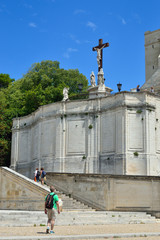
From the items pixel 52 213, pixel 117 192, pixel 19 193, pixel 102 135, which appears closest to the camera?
pixel 52 213

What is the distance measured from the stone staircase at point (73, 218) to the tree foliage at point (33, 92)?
26033mm

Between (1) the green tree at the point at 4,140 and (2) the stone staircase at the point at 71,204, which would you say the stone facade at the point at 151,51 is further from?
(2) the stone staircase at the point at 71,204

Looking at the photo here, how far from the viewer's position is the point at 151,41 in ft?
262

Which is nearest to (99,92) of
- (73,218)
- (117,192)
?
(117,192)

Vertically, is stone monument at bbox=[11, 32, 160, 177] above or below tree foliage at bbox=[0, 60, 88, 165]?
below

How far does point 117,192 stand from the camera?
25.1m

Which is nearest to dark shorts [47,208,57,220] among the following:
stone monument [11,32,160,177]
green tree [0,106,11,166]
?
stone monument [11,32,160,177]

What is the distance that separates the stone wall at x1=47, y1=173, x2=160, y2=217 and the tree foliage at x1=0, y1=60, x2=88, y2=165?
71.4 ft

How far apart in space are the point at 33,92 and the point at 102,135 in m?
19.5

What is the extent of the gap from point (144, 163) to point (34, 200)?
11380 millimetres

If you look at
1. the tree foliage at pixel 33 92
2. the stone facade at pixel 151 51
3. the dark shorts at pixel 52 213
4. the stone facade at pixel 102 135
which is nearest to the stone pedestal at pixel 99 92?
the stone facade at pixel 102 135

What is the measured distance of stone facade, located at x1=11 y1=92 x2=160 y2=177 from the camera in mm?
33438

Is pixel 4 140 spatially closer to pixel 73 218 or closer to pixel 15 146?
pixel 15 146

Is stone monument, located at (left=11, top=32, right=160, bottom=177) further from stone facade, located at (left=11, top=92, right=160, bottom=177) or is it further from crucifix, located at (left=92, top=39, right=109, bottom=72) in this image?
crucifix, located at (left=92, top=39, right=109, bottom=72)
